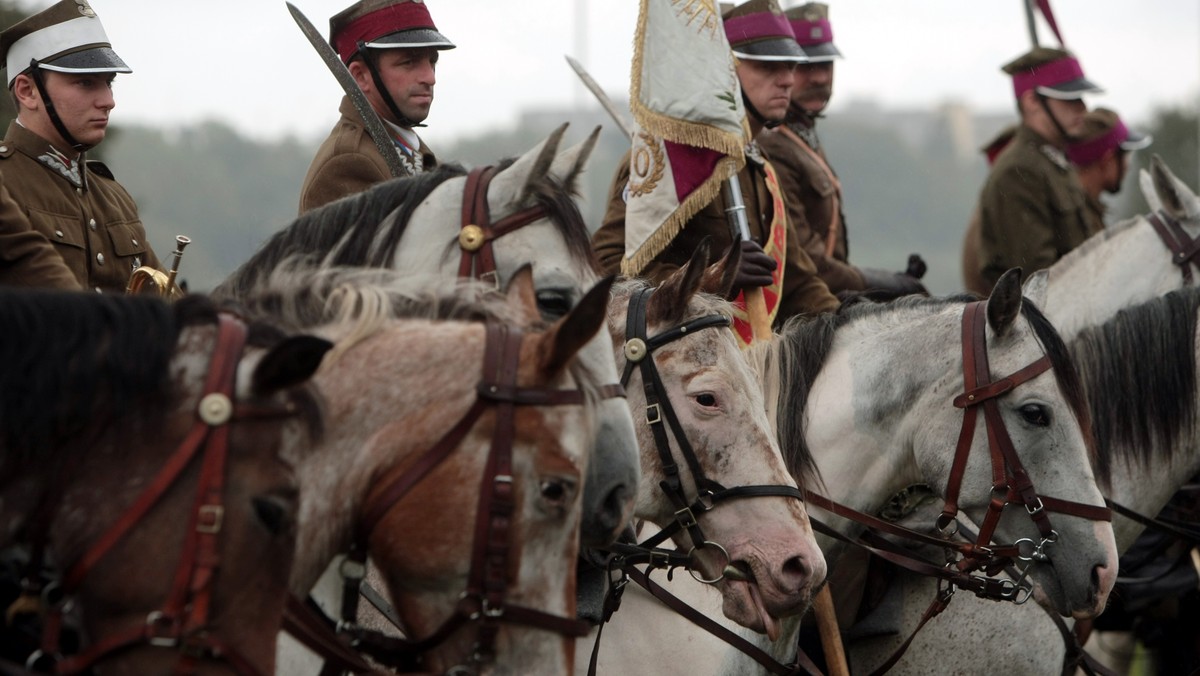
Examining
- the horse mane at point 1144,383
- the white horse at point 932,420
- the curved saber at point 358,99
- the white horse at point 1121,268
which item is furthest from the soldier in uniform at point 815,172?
the curved saber at point 358,99

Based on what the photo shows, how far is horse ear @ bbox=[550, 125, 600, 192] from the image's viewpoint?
4.10m

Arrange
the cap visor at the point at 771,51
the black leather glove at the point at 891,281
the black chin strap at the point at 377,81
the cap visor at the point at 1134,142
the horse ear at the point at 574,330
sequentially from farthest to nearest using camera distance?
the cap visor at the point at 1134,142
the black leather glove at the point at 891,281
the cap visor at the point at 771,51
the black chin strap at the point at 377,81
the horse ear at the point at 574,330

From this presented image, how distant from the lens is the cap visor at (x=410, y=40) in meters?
5.39

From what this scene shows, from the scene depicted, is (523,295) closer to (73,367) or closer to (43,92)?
(73,367)

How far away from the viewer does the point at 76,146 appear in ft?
16.3

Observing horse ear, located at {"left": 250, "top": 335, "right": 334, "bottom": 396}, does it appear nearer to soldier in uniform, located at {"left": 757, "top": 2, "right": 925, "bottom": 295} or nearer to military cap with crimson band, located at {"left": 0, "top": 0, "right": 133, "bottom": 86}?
military cap with crimson band, located at {"left": 0, "top": 0, "right": 133, "bottom": 86}

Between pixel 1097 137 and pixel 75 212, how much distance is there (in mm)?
8173

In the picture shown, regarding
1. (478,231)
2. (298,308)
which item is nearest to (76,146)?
(478,231)

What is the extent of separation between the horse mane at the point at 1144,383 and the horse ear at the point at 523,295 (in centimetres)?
400

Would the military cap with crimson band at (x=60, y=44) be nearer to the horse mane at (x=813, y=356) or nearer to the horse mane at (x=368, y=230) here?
the horse mane at (x=368, y=230)

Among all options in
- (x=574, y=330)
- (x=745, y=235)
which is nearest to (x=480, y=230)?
(x=574, y=330)

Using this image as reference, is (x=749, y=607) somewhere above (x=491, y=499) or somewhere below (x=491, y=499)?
below

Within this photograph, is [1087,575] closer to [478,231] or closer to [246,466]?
[478,231]

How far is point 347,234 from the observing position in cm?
398
